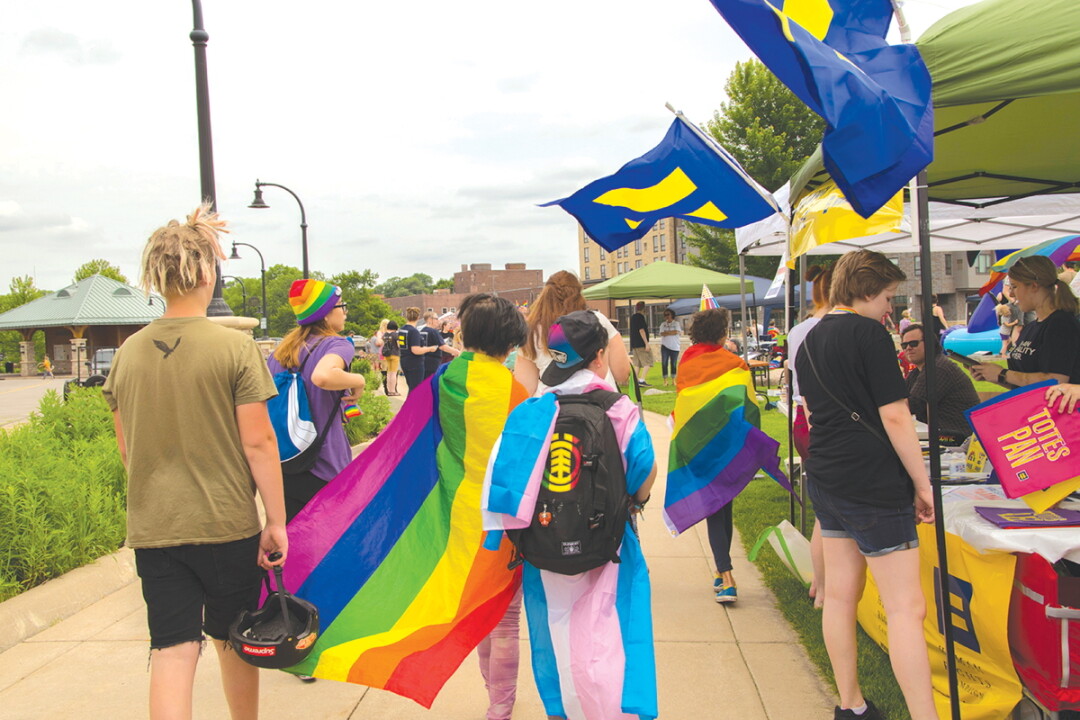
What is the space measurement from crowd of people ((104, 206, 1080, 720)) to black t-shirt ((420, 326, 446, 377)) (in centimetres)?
962

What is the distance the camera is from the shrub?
4.88 meters

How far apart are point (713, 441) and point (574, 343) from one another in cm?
242

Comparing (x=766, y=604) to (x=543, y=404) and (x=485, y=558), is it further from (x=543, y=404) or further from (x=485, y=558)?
(x=543, y=404)

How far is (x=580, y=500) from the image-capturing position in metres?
2.61

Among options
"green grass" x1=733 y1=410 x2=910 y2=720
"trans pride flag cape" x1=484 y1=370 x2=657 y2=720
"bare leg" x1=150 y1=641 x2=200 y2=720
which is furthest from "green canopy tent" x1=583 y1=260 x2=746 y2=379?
"bare leg" x1=150 y1=641 x2=200 y2=720

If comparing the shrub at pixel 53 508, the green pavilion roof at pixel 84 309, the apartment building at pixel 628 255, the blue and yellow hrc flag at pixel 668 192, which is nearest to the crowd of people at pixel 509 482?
the blue and yellow hrc flag at pixel 668 192

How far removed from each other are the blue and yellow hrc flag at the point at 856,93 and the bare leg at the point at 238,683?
9.03 feet

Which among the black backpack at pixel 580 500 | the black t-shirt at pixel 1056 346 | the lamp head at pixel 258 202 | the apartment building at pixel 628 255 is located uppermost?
Answer: the apartment building at pixel 628 255

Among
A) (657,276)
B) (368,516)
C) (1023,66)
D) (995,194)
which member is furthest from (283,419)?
(657,276)

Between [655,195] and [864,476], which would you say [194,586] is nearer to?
[864,476]

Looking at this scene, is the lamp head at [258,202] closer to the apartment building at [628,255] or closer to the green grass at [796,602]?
the green grass at [796,602]

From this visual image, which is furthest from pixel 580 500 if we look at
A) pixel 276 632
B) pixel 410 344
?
pixel 410 344

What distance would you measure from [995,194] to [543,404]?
5.57m

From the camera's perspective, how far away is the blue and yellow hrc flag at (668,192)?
17.7 ft
